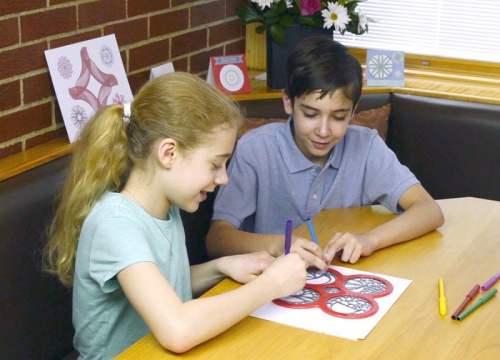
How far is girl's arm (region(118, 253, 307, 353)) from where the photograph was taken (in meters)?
1.40

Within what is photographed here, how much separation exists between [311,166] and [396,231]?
1.32 feet

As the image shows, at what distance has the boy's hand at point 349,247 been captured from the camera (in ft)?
5.91

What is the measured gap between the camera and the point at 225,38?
3.17 metres

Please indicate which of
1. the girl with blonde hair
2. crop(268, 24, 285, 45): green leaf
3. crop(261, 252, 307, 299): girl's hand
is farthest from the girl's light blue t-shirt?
crop(268, 24, 285, 45): green leaf

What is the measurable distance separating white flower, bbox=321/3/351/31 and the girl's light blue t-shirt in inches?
55.9

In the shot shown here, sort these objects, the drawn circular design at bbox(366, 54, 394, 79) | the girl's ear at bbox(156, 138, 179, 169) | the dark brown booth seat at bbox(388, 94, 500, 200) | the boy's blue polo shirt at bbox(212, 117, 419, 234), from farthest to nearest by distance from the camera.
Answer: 1. the drawn circular design at bbox(366, 54, 394, 79)
2. the dark brown booth seat at bbox(388, 94, 500, 200)
3. the boy's blue polo shirt at bbox(212, 117, 419, 234)
4. the girl's ear at bbox(156, 138, 179, 169)

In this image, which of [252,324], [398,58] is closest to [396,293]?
[252,324]

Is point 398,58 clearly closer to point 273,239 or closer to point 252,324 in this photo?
point 273,239

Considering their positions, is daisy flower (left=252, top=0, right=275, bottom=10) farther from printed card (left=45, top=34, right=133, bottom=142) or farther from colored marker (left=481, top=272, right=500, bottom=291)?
colored marker (left=481, top=272, right=500, bottom=291)

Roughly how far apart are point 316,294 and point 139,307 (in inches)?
14.8

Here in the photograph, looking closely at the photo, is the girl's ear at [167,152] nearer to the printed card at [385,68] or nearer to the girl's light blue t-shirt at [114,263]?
the girl's light blue t-shirt at [114,263]

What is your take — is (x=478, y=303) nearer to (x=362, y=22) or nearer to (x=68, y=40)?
(x=68, y=40)

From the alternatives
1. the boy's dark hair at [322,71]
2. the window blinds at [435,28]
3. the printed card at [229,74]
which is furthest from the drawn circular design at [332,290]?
the window blinds at [435,28]

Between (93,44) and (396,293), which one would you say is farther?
(93,44)
